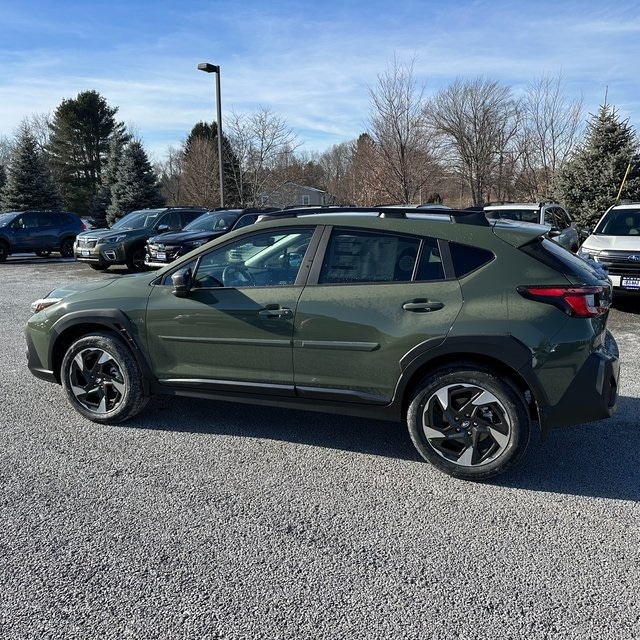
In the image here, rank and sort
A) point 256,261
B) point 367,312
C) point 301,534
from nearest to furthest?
point 301,534
point 367,312
point 256,261

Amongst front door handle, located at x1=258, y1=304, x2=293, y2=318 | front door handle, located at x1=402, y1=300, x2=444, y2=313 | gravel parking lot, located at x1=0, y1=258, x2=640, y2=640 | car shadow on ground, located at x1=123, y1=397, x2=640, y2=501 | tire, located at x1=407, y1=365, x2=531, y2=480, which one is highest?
front door handle, located at x1=402, y1=300, x2=444, y2=313

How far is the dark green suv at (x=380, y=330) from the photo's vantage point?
11.0ft

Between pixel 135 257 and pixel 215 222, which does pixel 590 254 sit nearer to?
pixel 215 222

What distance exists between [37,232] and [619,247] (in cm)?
1861

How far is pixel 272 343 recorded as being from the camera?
3871 millimetres

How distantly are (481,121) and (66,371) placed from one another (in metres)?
36.9

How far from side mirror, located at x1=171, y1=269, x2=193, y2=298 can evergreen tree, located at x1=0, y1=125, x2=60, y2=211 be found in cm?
3225

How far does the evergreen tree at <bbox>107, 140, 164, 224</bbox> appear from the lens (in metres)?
33.6

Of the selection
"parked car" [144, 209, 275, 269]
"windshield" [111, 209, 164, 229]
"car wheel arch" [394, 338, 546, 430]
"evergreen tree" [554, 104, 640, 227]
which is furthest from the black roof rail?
"evergreen tree" [554, 104, 640, 227]

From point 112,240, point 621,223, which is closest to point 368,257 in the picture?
point 621,223

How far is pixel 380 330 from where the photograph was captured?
358cm

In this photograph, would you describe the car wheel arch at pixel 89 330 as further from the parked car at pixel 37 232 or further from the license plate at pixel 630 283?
the parked car at pixel 37 232

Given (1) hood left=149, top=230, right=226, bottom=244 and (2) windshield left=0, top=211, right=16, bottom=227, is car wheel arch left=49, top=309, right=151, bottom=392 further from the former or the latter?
Answer: (2) windshield left=0, top=211, right=16, bottom=227

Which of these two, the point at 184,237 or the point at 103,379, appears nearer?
the point at 103,379
